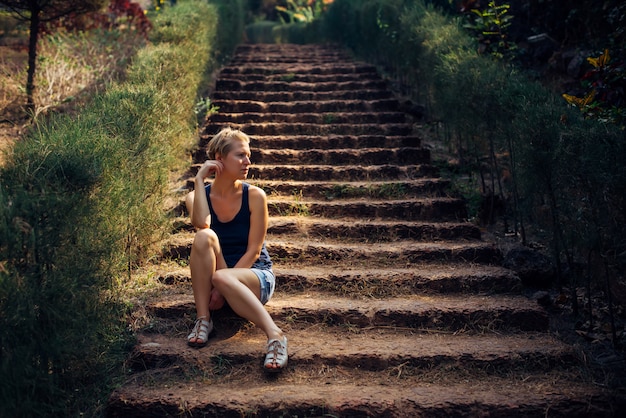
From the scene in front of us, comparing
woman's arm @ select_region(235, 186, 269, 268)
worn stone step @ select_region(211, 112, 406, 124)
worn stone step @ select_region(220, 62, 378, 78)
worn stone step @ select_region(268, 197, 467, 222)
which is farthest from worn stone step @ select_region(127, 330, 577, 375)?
worn stone step @ select_region(220, 62, 378, 78)

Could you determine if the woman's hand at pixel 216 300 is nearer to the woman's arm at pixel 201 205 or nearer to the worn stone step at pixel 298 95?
the woman's arm at pixel 201 205

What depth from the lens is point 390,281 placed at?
4199 mm

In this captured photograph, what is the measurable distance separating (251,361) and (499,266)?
2.37m

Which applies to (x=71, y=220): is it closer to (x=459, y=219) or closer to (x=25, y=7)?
(x=459, y=219)

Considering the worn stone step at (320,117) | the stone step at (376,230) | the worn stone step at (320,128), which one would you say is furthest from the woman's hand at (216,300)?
the worn stone step at (320,117)

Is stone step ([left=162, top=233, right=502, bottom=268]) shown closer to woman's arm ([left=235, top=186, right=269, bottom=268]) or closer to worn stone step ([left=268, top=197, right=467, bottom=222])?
worn stone step ([left=268, top=197, right=467, bottom=222])

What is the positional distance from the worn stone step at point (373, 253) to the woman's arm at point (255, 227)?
3.78 ft

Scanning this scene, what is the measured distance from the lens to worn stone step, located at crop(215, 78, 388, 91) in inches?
335

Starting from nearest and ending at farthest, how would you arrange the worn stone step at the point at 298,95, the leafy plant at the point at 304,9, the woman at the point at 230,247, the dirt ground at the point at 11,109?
the woman at the point at 230,247, the dirt ground at the point at 11,109, the worn stone step at the point at 298,95, the leafy plant at the point at 304,9

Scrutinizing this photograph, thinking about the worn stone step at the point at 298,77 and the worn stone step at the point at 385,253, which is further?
the worn stone step at the point at 298,77

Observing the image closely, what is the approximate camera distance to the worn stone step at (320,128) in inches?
278

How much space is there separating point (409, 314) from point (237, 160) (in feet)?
5.21

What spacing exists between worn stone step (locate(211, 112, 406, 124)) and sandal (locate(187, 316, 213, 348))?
173 inches

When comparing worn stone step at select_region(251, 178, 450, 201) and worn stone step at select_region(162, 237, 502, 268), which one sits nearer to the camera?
worn stone step at select_region(162, 237, 502, 268)
